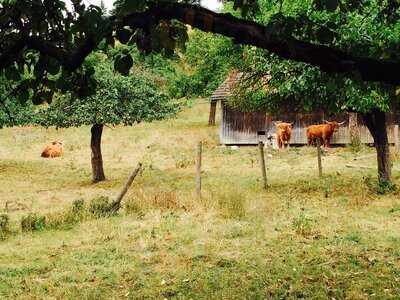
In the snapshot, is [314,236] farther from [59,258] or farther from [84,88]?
[84,88]

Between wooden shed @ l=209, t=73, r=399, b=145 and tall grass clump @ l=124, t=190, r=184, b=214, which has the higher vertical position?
wooden shed @ l=209, t=73, r=399, b=145

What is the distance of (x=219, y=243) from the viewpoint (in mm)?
11039

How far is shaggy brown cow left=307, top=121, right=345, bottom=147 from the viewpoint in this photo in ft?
101

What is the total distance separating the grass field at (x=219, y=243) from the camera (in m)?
8.70

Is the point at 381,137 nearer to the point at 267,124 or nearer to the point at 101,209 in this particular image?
A: the point at 101,209

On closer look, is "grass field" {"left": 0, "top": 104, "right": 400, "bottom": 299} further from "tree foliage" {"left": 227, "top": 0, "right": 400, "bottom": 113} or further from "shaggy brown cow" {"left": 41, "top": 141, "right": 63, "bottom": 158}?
"shaggy brown cow" {"left": 41, "top": 141, "right": 63, "bottom": 158}

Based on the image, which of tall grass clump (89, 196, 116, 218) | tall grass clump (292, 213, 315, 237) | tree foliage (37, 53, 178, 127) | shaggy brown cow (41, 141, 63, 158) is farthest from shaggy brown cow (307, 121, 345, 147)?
tall grass clump (89, 196, 116, 218)

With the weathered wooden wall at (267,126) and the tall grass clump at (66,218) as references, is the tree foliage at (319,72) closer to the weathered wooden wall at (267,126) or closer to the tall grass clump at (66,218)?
the tall grass clump at (66,218)

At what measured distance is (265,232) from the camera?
470 inches

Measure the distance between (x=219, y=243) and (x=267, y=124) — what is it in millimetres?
25246

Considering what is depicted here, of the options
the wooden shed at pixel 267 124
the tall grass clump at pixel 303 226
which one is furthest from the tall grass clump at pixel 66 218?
Answer: the wooden shed at pixel 267 124

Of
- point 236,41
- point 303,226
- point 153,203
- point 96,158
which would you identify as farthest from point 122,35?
point 96,158

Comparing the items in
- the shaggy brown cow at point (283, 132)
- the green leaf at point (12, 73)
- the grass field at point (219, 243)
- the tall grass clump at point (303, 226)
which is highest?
the green leaf at point (12, 73)

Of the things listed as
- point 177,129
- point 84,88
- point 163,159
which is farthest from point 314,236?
point 177,129
